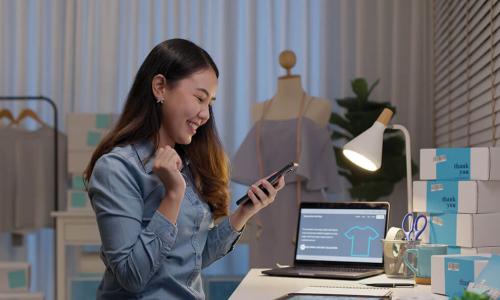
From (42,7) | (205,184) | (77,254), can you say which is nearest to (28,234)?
(77,254)

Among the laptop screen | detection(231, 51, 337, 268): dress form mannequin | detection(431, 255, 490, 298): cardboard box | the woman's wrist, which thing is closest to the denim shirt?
the woman's wrist

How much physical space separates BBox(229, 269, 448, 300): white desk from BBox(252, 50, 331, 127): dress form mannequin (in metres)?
1.64

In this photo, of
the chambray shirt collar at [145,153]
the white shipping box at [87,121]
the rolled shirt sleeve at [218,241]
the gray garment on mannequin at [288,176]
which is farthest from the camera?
the white shipping box at [87,121]

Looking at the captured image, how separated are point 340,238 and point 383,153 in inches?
78.2

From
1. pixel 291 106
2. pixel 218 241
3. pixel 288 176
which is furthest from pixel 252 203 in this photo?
pixel 291 106

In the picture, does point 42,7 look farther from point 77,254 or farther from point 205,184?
point 205,184

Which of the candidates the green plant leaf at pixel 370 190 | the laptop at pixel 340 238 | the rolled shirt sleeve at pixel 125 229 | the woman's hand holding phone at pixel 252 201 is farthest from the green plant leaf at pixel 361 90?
the rolled shirt sleeve at pixel 125 229

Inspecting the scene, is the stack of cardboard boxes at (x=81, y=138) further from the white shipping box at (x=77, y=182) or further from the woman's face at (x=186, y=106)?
the woman's face at (x=186, y=106)

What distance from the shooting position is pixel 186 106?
1.79m

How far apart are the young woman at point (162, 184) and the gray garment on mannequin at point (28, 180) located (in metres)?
2.93

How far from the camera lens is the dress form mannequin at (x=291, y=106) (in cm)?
407

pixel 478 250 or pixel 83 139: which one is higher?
pixel 83 139

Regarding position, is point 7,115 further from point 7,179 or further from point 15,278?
point 15,278

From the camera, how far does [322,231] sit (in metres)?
2.69
